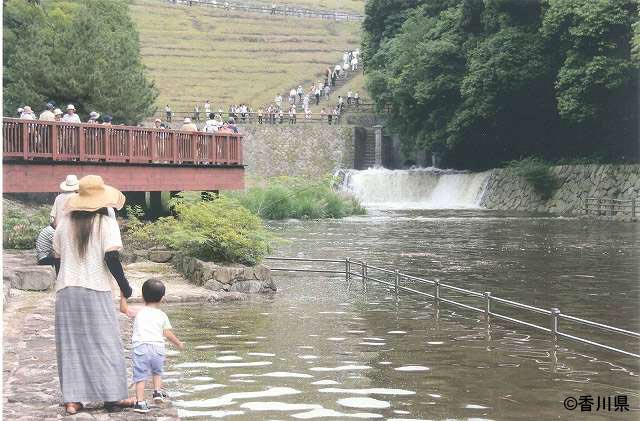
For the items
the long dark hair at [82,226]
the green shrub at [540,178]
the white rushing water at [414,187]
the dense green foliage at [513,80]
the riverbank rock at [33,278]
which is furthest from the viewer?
the white rushing water at [414,187]

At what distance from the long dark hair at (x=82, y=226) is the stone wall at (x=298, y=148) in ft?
201

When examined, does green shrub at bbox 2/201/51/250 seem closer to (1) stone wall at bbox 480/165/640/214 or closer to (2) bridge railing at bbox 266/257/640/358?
(2) bridge railing at bbox 266/257/640/358

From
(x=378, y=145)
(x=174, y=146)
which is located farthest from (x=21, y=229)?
(x=378, y=145)

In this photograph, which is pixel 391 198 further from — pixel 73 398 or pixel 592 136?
pixel 73 398

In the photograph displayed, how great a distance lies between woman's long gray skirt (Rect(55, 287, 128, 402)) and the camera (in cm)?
893

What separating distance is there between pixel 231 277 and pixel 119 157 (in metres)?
10.2

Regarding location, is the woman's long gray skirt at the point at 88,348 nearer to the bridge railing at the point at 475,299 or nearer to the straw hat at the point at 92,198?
the straw hat at the point at 92,198

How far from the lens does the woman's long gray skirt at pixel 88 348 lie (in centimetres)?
893

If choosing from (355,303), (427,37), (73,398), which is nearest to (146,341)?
(73,398)

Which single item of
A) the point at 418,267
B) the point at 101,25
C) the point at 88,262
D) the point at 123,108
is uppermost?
the point at 101,25

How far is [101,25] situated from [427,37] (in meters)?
20.7

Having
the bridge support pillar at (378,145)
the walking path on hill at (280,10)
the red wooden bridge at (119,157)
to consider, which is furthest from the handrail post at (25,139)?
the walking path on hill at (280,10)

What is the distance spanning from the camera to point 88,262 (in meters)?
9.09

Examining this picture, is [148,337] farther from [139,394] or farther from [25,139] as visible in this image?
[25,139]
